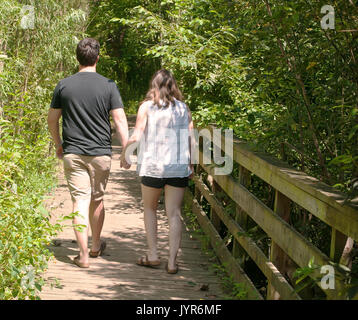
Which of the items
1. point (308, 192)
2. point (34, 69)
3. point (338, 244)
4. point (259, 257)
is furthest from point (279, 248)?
point (34, 69)

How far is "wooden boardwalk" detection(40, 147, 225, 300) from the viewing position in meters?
4.62

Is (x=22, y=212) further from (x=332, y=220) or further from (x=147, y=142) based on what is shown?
(x=332, y=220)

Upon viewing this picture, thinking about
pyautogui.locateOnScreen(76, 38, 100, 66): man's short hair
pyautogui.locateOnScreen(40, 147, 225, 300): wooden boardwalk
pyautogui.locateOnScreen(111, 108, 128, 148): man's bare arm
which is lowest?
pyautogui.locateOnScreen(40, 147, 225, 300): wooden boardwalk

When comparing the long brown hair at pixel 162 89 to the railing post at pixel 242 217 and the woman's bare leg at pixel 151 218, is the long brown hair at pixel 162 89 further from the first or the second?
the railing post at pixel 242 217

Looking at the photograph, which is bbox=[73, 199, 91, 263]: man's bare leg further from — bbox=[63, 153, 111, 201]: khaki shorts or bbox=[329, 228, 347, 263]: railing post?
bbox=[329, 228, 347, 263]: railing post

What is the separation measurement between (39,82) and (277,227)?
6.61m

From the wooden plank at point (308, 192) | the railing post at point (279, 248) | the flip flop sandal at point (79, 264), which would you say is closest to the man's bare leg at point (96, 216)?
the flip flop sandal at point (79, 264)

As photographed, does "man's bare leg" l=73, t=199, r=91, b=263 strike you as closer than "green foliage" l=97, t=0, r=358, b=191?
No

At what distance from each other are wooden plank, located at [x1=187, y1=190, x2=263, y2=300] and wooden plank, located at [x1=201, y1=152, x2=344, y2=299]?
487 millimetres

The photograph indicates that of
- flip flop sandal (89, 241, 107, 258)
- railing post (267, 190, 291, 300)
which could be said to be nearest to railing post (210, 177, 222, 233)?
flip flop sandal (89, 241, 107, 258)

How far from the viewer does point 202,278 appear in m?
5.21

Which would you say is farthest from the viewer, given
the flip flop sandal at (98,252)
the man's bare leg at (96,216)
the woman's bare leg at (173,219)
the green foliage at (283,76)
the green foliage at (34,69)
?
the green foliage at (34,69)

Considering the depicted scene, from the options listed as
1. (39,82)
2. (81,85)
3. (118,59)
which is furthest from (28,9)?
(118,59)

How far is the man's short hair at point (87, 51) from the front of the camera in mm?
5180
